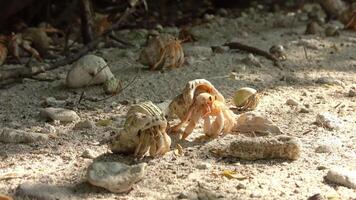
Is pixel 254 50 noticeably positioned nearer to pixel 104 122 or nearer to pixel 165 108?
pixel 165 108

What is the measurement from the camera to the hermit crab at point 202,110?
2477 mm

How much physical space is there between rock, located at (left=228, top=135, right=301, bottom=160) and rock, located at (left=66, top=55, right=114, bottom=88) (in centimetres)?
106

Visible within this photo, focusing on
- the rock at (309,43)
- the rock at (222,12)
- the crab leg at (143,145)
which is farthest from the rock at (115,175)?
the rock at (222,12)

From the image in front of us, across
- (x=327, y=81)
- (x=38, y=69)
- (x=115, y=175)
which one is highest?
(x=115, y=175)

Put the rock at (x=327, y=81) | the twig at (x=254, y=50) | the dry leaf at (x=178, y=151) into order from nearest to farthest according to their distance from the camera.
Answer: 1. the dry leaf at (x=178, y=151)
2. the rock at (x=327, y=81)
3. the twig at (x=254, y=50)

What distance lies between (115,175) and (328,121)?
1040mm

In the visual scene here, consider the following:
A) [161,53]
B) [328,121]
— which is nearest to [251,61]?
[161,53]

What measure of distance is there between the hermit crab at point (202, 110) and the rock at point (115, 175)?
0.42 meters

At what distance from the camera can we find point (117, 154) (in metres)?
2.31

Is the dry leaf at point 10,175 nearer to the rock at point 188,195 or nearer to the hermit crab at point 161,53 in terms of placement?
the rock at point 188,195

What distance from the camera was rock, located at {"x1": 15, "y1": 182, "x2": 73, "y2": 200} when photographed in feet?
6.56

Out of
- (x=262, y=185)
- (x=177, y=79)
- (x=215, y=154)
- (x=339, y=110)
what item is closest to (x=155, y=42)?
(x=177, y=79)

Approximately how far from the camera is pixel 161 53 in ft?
11.6

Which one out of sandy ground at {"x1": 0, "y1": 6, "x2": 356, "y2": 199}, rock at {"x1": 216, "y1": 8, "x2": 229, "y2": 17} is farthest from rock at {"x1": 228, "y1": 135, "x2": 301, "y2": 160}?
rock at {"x1": 216, "y1": 8, "x2": 229, "y2": 17}
